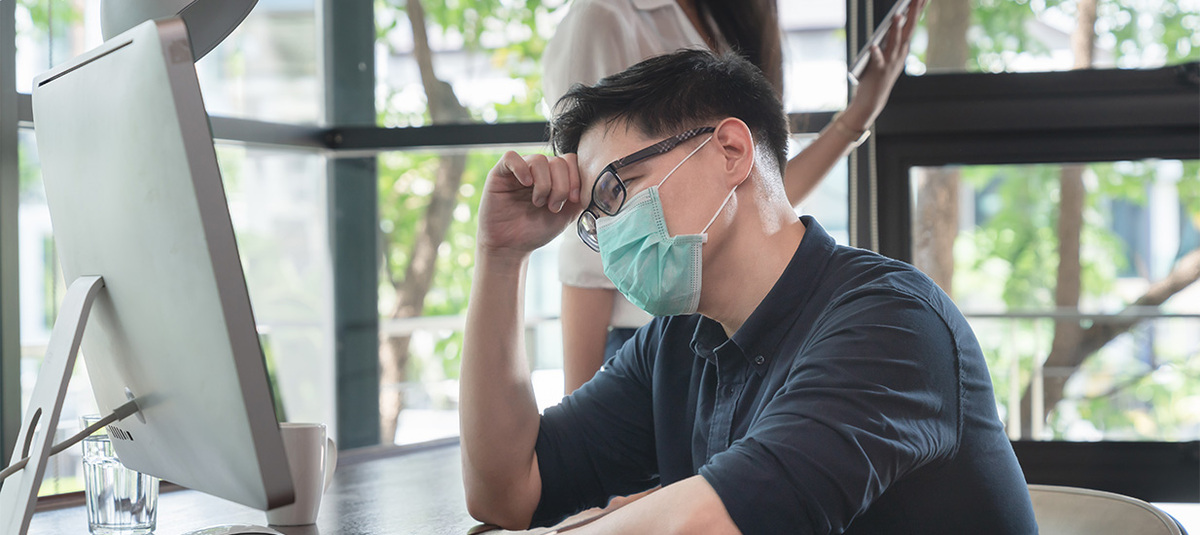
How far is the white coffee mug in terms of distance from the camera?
1188mm

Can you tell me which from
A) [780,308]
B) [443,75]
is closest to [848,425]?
[780,308]

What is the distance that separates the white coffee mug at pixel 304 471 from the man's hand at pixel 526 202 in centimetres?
33

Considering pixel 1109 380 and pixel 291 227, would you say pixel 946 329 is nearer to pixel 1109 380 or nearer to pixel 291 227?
pixel 1109 380

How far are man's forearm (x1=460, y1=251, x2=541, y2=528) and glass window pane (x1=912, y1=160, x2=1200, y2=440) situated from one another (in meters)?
1.31

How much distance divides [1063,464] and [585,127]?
1505 mm

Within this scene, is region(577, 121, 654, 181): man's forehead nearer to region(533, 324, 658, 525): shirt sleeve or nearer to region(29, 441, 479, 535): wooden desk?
region(533, 324, 658, 525): shirt sleeve

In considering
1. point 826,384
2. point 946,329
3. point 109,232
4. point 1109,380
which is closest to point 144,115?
point 109,232

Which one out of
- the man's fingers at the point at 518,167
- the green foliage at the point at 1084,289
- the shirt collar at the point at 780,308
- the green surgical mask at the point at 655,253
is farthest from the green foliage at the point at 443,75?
the shirt collar at the point at 780,308

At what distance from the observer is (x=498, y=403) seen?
132cm

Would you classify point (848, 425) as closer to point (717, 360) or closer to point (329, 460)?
point (717, 360)

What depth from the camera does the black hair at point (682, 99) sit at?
4.02 ft

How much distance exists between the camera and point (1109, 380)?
2324 mm

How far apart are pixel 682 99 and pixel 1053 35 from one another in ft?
4.54

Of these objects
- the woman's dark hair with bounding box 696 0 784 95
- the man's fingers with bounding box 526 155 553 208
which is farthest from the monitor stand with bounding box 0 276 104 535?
the woman's dark hair with bounding box 696 0 784 95
